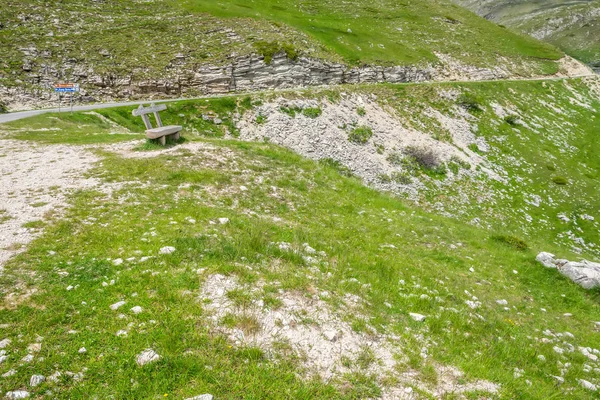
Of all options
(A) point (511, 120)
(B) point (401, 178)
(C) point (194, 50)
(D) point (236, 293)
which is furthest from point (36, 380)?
(A) point (511, 120)

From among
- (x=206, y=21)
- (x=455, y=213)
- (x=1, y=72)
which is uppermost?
(x=206, y=21)

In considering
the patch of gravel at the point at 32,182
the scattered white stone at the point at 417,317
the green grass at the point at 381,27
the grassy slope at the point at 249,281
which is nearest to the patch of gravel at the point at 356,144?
the grassy slope at the point at 249,281

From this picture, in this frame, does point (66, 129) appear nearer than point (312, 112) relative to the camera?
Yes

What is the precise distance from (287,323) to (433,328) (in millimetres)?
4211

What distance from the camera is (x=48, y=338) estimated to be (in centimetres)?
604

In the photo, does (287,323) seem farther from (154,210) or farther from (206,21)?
(206,21)

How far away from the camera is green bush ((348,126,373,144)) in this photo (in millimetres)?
34781

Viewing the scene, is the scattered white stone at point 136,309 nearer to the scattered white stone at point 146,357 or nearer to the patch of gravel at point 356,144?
the scattered white stone at point 146,357

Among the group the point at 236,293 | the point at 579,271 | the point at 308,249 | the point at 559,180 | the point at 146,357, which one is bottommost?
the point at 559,180

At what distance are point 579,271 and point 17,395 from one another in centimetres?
1994

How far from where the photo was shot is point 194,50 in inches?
1757

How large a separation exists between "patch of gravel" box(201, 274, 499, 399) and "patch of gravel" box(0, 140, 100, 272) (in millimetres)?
6343

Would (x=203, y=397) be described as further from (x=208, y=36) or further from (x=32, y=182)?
(x=208, y=36)

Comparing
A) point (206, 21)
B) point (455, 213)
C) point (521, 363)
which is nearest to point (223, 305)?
point (521, 363)
